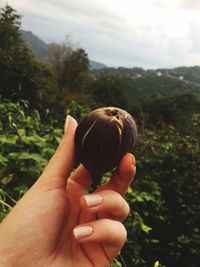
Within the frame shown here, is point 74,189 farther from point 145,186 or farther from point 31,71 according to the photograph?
point 31,71

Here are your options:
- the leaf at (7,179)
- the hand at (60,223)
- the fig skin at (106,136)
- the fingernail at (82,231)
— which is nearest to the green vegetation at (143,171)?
the leaf at (7,179)

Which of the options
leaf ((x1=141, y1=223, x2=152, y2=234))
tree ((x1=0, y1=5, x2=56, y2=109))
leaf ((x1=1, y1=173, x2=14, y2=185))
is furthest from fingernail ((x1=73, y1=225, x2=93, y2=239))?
tree ((x1=0, y1=5, x2=56, y2=109))

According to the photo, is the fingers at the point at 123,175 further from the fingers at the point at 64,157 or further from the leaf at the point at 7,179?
the leaf at the point at 7,179

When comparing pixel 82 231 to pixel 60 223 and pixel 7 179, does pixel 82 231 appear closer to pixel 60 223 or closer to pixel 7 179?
pixel 60 223

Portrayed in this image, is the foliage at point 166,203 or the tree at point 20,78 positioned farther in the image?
the tree at point 20,78

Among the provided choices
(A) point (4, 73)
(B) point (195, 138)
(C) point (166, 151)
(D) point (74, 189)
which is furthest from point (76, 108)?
(A) point (4, 73)

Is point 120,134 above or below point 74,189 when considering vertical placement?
above

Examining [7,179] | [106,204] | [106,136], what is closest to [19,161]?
[7,179]
